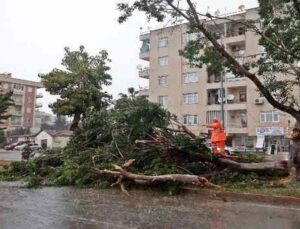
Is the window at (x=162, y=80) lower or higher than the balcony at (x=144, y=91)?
higher

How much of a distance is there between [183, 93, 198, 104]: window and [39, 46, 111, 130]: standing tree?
19864 millimetres

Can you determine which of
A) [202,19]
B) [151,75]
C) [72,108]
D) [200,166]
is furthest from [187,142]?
[151,75]

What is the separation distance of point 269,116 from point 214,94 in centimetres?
820

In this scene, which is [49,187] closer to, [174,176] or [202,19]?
[174,176]

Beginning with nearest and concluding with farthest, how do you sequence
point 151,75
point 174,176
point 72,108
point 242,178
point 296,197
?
point 296,197 → point 174,176 → point 242,178 → point 72,108 → point 151,75

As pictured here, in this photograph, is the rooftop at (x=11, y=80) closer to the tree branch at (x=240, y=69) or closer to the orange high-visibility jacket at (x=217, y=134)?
the orange high-visibility jacket at (x=217, y=134)

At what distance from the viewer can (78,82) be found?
140ft

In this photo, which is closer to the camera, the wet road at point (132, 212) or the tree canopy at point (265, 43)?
the wet road at point (132, 212)

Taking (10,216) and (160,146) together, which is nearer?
(10,216)

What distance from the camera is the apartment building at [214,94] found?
54844 millimetres

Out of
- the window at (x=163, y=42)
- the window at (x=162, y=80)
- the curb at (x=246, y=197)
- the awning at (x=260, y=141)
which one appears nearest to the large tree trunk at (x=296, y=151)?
A: the curb at (x=246, y=197)

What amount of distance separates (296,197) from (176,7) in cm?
634

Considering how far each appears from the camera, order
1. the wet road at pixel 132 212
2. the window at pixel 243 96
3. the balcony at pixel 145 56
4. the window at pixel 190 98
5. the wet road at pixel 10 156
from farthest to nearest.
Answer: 1. the balcony at pixel 145 56
2. the window at pixel 190 98
3. the window at pixel 243 96
4. the wet road at pixel 10 156
5. the wet road at pixel 132 212

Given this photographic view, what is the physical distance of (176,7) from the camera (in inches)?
555
